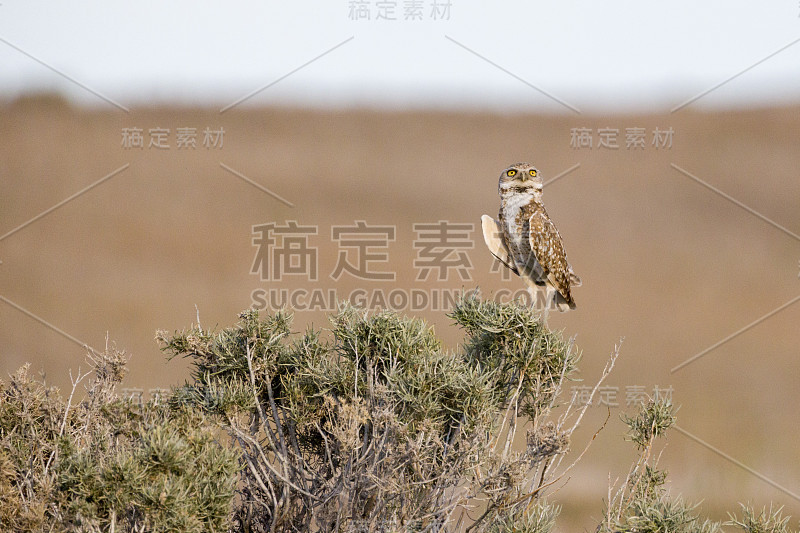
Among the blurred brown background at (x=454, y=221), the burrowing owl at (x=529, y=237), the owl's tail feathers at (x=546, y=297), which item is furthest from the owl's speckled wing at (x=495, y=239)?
the blurred brown background at (x=454, y=221)

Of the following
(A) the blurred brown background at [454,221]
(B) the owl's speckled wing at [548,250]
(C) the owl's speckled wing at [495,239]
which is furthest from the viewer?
(A) the blurred brown background at [454,221]

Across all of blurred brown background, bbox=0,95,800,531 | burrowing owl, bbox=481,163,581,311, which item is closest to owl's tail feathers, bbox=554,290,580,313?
burrowing owl, bbox=481,163,581,311

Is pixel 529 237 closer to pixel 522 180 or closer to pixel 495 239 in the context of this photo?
pixel 495 239

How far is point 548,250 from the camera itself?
577 centimetres

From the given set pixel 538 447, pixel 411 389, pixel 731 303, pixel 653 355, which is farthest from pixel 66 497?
pixel 731 303

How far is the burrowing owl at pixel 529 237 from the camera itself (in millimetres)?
5785

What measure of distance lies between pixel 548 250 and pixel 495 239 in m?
0.44

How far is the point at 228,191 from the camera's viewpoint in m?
21.7

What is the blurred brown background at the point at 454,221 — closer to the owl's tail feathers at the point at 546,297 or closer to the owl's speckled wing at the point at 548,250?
the owl's tail feathers at the point at 546,297

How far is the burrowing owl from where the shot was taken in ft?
19.0

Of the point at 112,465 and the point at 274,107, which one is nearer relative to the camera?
the point at 112,465

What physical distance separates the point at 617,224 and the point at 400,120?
8.02m

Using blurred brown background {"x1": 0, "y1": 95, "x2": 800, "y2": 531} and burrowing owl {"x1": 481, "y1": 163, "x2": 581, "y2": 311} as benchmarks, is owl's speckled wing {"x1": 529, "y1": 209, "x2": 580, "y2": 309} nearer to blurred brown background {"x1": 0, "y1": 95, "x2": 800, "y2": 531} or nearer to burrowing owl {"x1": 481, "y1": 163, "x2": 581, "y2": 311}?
burrowing owl {"x1": 481, "y1": 163, "x2": 581, "y2": 311}

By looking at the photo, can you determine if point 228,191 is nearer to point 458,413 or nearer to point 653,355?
point 653,355
